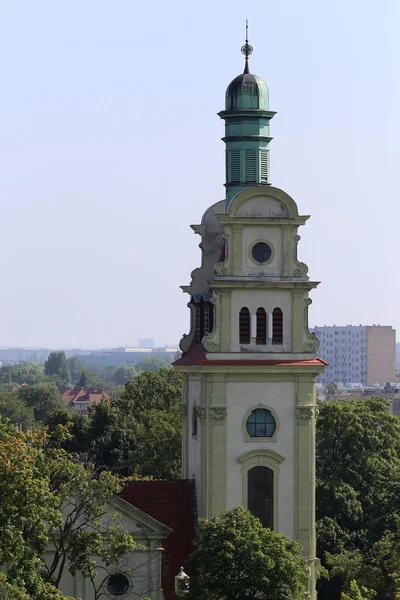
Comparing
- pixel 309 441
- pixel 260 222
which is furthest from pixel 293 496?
pixel 260 222

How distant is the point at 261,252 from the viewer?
61031mm

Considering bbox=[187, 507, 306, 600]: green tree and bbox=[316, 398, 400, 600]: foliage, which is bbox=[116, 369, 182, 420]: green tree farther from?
bbox=[187, 507, 306, 600]: green tree

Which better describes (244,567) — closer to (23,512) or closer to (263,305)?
(23,512)

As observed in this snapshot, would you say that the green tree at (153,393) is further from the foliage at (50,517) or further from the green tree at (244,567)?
the green tree at (244,567)

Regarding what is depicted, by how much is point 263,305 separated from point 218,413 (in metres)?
4.18

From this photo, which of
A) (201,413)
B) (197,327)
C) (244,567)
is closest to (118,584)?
(244,567)

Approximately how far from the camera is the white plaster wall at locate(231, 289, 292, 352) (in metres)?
60.6

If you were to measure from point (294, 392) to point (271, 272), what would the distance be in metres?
4.37

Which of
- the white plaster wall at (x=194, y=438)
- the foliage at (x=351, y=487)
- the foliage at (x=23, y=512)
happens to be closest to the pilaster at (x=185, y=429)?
the white plaster wall at (x=194, y=438)

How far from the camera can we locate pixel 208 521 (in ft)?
186

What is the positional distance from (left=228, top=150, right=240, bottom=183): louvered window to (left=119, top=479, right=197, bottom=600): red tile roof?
449 inches

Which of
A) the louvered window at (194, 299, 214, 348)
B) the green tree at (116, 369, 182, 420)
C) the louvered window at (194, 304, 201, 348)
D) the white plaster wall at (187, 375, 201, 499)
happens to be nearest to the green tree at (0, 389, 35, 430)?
the green tree at (116, 369, 182, 420)

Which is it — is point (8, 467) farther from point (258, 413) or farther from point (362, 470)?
point (362, 470)

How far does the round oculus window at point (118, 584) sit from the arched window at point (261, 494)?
5.24 m
